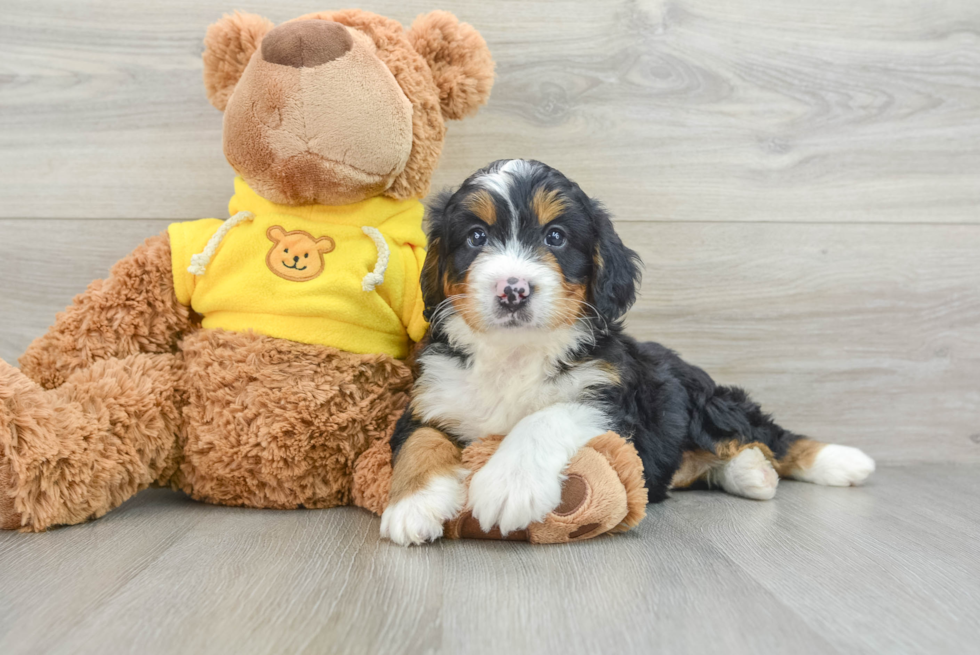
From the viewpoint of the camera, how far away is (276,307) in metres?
1.86

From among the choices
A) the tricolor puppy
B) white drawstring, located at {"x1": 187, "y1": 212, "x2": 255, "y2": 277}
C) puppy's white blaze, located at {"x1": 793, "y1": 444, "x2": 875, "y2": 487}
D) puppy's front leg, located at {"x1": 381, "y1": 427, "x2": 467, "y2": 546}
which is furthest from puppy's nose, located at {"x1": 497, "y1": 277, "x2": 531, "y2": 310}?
puppy's white blaze, located at {"x1": 793, "y1": 444, "x2": 875, "y2": 487}

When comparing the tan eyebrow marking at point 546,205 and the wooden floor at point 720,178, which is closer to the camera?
the tan eyebrow marking at point 546,205

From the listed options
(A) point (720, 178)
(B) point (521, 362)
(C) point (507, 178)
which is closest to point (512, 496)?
(B) point (521, 362)

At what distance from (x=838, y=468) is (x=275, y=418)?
65.4 inches

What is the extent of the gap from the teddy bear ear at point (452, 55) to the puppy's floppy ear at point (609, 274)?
506mm

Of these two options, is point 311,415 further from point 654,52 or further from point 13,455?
point 654,52

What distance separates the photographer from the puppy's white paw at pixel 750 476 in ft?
6.77

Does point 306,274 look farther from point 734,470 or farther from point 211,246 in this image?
point 734,470

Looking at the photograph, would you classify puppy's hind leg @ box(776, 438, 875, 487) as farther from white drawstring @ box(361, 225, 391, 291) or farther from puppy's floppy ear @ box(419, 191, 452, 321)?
white drawstring @ box(361, 225, 391, 291)

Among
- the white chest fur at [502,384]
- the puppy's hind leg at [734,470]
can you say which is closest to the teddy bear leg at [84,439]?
the white chest fur at [502,384]

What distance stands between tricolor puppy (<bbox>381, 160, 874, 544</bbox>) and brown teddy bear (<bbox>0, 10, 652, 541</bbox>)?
15 cm

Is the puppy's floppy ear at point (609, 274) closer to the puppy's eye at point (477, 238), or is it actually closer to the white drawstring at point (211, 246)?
the puppy's eye at point (477, 238)

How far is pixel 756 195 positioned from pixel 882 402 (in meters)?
0.86

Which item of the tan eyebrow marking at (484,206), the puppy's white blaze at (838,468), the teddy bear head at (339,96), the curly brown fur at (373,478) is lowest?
the puppy's white blaze at (838,468)
